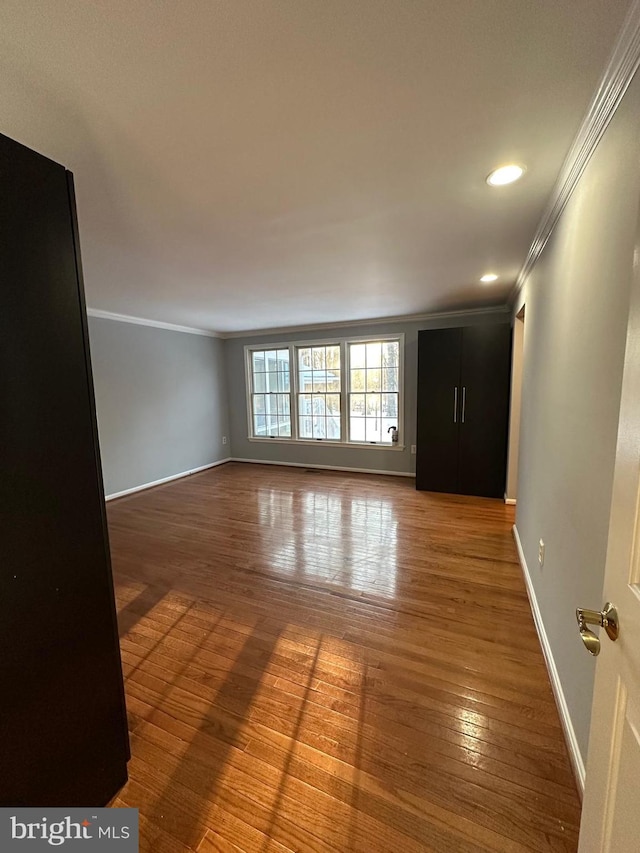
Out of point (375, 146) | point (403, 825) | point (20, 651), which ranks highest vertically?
point (375, 146)

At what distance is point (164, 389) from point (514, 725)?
534cm

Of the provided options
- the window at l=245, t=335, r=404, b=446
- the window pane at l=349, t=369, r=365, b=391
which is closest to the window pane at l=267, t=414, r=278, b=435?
the window at l=245, t=335, r=404, b=446

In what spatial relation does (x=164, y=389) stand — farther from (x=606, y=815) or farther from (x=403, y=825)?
(x=606, y=815)

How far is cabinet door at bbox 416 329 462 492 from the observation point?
4.35 meters

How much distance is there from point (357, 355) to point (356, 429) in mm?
1197

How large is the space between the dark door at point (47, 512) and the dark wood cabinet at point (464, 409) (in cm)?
403

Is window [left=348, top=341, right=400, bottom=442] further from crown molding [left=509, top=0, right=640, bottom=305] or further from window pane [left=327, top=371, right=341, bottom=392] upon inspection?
crown molding [left=509, top=0, right=640, bottom=305]

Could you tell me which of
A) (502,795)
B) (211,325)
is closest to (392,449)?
(211,325)

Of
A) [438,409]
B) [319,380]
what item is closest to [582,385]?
[438,409]

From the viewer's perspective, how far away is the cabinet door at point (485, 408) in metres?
4.11

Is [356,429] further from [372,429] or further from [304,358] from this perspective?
[304,358]

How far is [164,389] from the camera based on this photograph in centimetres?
533

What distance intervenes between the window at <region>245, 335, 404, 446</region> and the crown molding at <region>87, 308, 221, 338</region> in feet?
2.62

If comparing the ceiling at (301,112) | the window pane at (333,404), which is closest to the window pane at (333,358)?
the window pane at (333,404)
